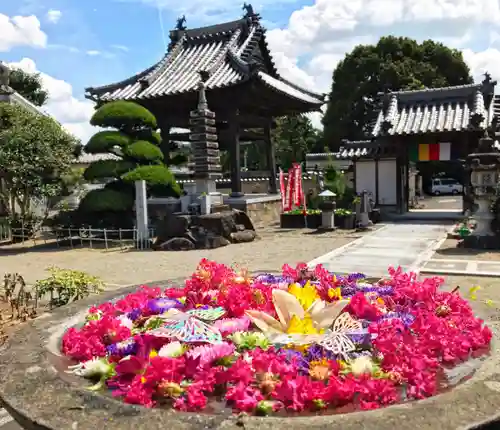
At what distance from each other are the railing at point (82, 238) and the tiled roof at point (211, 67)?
655 cm

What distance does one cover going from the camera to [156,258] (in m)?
13.2

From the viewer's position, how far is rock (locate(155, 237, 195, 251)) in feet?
48.9

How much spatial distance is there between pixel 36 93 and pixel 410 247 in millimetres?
26097

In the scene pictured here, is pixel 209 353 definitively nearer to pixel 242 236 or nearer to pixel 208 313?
pixel 208 313

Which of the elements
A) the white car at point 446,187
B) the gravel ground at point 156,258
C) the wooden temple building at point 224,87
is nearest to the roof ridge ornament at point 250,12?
the wooden temple building at point 224,87

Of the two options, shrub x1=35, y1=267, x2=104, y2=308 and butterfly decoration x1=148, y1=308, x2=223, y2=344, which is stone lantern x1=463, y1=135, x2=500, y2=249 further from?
butterfly decoration x1=148, y1=308, x2=223, y2=344

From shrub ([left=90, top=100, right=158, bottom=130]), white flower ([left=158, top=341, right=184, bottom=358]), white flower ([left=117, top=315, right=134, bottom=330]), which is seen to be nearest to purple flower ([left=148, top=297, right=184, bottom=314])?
white flower ([left=117, top=315, right=134, bottom=330])

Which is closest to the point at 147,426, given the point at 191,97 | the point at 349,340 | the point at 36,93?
the point at 349,340

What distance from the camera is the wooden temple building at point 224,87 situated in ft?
65.4

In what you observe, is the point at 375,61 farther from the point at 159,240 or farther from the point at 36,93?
the point at 159,240

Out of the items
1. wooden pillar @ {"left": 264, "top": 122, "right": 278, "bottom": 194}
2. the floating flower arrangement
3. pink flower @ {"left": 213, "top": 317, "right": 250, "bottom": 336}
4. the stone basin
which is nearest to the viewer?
the stone basin

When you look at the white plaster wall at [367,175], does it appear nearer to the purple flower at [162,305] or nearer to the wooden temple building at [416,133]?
the wooden temple building at [416,133]

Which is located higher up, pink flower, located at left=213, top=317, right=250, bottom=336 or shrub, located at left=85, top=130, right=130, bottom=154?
shrub, located at left=85, top=130, right=130, bottom=154

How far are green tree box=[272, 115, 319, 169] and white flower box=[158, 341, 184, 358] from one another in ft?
123
